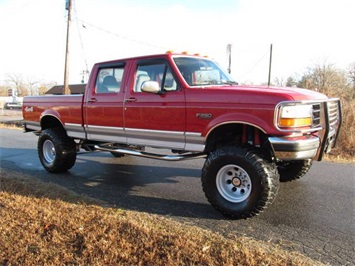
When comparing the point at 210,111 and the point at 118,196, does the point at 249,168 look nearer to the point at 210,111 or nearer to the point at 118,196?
the point at 210,111

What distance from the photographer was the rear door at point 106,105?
5434 mm

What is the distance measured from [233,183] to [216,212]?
0.48 m

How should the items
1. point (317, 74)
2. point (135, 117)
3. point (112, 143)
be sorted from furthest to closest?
point (317, 74) < point (112, 143) < point (135, 117)

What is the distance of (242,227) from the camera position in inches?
151

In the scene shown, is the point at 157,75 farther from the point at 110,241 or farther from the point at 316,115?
the point at 110,241

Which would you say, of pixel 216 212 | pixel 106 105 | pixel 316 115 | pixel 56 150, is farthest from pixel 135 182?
pixel 316 115

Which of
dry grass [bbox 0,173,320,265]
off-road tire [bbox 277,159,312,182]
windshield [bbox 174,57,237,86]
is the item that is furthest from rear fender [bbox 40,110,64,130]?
off-road tire [bbox 277,159,312,182]

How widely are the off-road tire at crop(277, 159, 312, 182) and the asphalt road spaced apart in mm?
138

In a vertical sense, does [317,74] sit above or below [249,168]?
above

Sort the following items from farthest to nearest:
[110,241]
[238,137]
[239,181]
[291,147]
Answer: [238,137] → [239,181] → [291,147] → [110,241]

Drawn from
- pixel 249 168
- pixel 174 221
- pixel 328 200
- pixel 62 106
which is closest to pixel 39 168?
pixel 62 106

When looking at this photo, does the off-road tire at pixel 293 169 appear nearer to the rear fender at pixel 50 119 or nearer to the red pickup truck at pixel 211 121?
the red pickup truck at pixel 211 121

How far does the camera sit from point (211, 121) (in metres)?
4.27

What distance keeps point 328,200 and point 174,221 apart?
7.99ft
